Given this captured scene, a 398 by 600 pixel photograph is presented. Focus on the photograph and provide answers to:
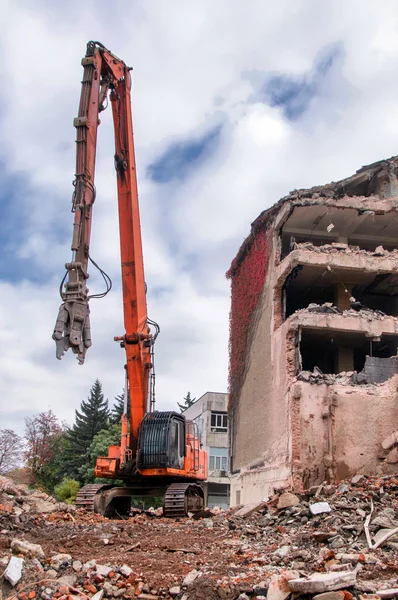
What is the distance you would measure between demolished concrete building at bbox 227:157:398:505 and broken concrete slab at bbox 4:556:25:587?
12131mm

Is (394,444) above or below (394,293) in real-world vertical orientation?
below

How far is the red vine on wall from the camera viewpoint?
24961 mm

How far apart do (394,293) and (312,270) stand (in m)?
5.21

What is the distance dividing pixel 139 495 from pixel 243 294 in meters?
13.3

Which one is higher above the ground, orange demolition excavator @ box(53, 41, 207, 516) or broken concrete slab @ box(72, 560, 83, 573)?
orange demolition excavator @ box(53, 41, 207, 516)

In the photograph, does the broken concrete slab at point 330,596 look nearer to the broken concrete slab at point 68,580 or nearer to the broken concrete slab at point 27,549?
the broken concrete slab at point 68,580

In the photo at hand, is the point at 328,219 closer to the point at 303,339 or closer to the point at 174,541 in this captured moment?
the point at 303,339

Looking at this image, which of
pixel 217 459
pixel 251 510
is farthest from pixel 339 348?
pixel 217 459

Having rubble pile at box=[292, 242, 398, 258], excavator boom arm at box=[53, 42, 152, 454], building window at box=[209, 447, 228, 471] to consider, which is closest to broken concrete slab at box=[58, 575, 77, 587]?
excavator boom arm at box=[53, 42, 152, 454]

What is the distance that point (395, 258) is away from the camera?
890 inches

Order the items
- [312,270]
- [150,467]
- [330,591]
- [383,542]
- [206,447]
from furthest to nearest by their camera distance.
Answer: [206,447] < [312,270] < [150,467] < [383,542] < [330,591]

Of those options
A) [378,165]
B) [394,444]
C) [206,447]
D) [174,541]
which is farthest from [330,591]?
[206,447]

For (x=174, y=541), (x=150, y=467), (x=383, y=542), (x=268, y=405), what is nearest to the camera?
(x=383, y=542)

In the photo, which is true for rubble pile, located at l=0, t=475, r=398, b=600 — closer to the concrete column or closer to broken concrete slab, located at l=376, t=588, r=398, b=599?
broken concrete slab, located at l=376, t=588, r=398, b=599
